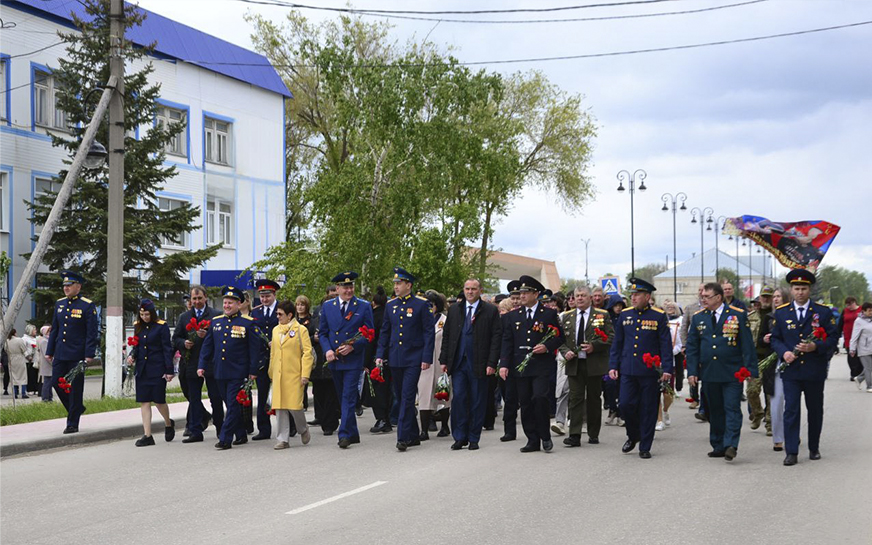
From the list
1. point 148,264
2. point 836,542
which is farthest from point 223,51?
point 836,542

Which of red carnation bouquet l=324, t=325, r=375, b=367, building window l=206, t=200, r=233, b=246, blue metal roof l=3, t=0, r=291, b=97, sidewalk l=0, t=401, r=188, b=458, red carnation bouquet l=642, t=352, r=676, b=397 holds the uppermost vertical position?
blue metal roof l=3, t=0, r=291, b=97

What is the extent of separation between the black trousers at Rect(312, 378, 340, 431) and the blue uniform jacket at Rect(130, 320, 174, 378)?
223 centimetres

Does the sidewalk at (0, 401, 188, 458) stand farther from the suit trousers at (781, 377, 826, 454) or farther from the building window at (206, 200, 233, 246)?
the building window at (206, 200, 233, 246)

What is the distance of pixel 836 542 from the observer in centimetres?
722

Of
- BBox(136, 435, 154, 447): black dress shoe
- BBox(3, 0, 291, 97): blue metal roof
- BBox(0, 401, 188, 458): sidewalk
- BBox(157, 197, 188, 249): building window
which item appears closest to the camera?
BBox(0, 401, 188, 458): sidewalk

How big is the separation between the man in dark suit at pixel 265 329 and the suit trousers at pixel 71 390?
244 cm

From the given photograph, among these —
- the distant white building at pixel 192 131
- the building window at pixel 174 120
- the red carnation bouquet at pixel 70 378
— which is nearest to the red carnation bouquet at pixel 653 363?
the red carnation bouquet at pixel 70 378

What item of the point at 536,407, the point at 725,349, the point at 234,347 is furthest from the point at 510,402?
the point at 234,347

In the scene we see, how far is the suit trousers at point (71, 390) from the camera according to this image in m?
13.9

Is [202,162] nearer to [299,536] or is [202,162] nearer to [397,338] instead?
[397,338]

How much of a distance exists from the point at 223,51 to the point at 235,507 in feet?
114

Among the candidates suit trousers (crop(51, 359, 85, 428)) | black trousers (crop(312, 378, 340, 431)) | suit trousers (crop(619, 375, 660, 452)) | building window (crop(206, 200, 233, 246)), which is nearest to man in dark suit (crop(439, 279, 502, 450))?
suit trousers (crop(619, 375, 660, 452))

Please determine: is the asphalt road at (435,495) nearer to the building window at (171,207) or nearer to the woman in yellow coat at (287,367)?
the woman in yellow coat at (287,367)

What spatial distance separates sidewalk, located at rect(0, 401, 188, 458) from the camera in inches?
520
